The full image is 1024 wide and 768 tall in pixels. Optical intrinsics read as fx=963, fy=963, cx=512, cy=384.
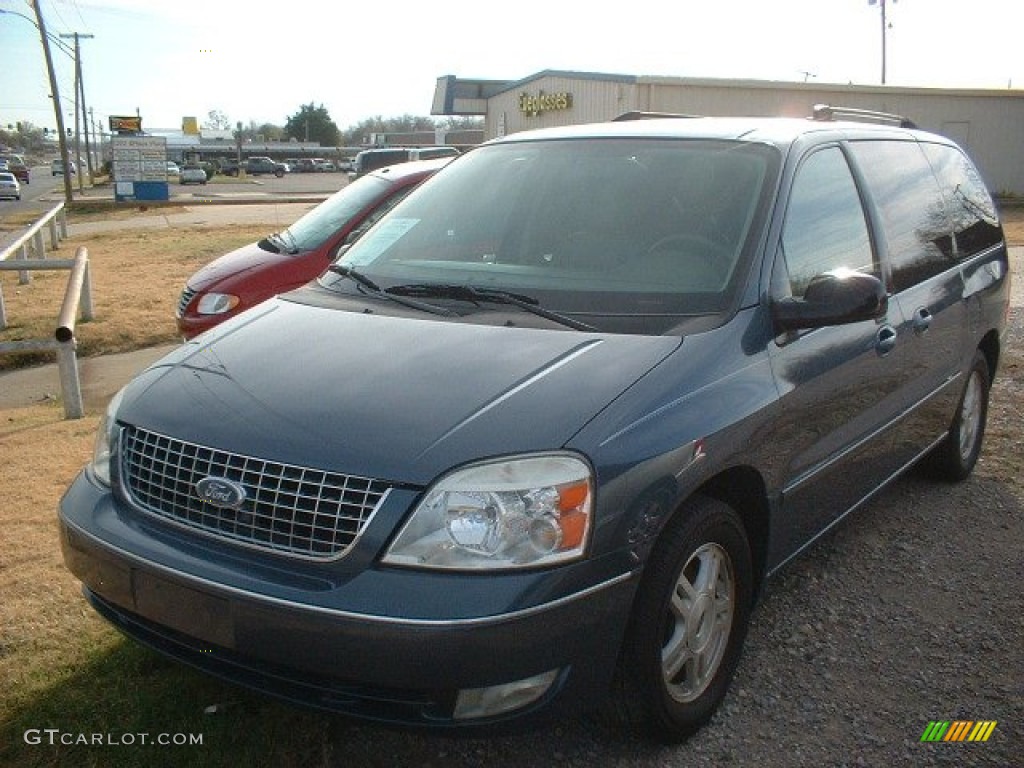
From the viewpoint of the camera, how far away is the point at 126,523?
9.01ft

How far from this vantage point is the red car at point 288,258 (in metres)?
7.11

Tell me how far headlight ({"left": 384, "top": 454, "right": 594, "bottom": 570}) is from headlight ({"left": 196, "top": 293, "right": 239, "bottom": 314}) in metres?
5.11

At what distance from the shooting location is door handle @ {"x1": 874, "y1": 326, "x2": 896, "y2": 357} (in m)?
3.75

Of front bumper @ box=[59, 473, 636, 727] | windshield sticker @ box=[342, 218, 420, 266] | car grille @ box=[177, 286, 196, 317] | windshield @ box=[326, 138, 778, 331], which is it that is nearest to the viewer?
front bumper @ box=[59, 473, 636, 727]

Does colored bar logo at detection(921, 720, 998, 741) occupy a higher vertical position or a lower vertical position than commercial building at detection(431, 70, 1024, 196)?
lower

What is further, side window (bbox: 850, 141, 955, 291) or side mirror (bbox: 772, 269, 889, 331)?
side window (bbox: 850, 141, 955, 291)

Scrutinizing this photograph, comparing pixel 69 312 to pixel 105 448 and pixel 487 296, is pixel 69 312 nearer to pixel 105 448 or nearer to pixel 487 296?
pixel 105 448

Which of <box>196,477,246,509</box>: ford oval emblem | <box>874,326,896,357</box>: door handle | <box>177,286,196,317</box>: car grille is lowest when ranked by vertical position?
Result: <box>177,286,196,317</box>: car grille

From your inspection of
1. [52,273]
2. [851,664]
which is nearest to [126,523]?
[851,664]

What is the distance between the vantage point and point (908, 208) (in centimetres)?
434

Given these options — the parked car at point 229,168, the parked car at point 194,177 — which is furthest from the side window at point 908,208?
the parked car at point 229,168

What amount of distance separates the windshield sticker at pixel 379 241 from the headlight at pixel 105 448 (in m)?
1.18

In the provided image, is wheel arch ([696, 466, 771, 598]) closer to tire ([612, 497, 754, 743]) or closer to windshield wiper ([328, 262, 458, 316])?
tire ([612, 497, 754, 743])

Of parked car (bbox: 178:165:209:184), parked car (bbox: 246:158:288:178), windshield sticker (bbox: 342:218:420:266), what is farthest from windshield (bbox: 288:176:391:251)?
parked car (bbox: 246:158:288:178)
